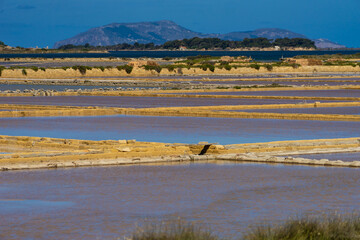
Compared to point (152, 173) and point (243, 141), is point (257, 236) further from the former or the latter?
point (243, 141)

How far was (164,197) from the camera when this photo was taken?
11.8 metres

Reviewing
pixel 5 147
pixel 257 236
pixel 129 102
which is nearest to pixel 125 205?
pixel 257 236

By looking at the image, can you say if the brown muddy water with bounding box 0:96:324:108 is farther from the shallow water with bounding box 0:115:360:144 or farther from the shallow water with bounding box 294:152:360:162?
the shallow water with bounding box 294:152:360:162

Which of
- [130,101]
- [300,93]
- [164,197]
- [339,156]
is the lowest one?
[164,197]

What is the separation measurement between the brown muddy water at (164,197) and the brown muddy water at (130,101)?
15873mm

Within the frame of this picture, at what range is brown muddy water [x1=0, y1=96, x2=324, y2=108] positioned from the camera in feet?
101

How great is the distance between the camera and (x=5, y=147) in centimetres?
1716

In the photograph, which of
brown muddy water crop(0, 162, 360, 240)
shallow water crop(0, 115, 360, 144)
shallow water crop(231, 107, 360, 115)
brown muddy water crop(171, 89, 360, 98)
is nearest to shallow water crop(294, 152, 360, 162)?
brown muddy water crop(0, 162, 360, 240)

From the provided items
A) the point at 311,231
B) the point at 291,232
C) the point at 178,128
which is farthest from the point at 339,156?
the point at 291,232

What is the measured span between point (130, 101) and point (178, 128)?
11.4 m

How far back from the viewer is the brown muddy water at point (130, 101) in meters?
30.8

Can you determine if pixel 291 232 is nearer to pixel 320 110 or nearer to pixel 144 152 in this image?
pixel 144 152

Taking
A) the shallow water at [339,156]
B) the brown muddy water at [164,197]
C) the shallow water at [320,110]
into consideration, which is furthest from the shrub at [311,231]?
the shallow water at [320,110]

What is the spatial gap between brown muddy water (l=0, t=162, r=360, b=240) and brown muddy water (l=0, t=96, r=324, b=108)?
15.9 meters
